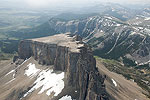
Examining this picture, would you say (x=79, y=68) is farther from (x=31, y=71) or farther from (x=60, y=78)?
(x=31, y=71)

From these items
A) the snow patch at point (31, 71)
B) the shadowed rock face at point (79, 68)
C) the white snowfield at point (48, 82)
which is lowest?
the snow patch at point (31, 71)

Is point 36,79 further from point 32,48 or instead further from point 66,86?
point 32,48

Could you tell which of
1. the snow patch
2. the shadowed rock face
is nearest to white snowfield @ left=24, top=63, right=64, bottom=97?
the snow patch

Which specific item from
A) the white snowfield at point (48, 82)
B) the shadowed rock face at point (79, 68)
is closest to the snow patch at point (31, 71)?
the white snowfield at point (48, 82)

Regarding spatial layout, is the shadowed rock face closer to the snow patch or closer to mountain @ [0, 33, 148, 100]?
mountain @ [0, 33, 148, 100]

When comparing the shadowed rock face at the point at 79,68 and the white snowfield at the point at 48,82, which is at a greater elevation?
the shadowed rock face at the point at 79,68

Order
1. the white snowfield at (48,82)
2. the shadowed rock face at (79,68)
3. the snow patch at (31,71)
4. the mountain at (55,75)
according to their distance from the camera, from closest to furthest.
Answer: the shadowed rock face at (79,68)
the mountain at (55,75)
the white snowfield at (48,82)
the snow patch at (31,71)

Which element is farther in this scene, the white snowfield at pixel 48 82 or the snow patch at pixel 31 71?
the snow patch at pixel 31 71

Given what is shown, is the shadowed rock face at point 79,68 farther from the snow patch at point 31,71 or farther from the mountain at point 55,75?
the snow patch at point 31,71

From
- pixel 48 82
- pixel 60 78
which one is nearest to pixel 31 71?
pixel 48 82
